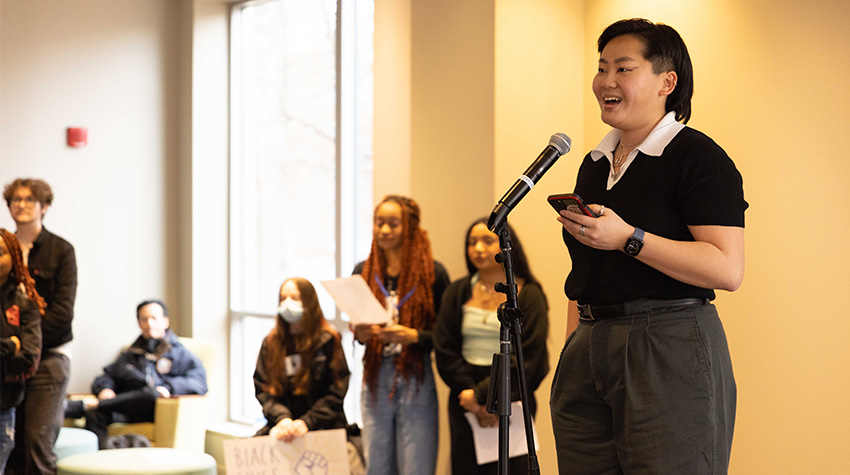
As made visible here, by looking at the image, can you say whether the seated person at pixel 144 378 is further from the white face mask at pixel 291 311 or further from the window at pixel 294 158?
the white face mask at pixel 291 311

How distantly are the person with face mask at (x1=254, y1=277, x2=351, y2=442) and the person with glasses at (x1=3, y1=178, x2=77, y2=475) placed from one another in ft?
3.54

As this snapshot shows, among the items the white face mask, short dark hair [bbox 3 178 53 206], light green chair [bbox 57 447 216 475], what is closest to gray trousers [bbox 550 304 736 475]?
the white face mask

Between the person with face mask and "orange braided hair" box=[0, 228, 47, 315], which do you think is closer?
the person with face mask

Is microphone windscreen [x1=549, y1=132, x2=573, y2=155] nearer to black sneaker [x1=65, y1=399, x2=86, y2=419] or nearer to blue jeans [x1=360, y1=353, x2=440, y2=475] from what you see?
blue jeans [x1=360, y1=353, x2=440, y2=475]

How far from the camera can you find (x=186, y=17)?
616 centimetres

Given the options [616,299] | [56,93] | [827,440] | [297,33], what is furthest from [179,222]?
[616,299]

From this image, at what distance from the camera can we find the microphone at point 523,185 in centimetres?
163

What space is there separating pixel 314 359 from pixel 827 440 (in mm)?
2310

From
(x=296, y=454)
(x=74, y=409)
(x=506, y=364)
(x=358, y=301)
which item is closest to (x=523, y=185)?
(x=506, y=364)

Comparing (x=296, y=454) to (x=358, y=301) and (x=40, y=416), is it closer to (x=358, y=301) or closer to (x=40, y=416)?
(x=358, y=301)

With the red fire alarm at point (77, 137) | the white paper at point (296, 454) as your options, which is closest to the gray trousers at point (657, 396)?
the white paper at point (296, 454)

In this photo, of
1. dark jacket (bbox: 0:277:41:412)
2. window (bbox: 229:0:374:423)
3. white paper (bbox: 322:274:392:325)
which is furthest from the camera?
window (bbox: 229:0:374:423)

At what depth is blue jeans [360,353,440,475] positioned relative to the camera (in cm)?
370

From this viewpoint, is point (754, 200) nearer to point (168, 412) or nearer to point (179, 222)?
point (168, 412)
